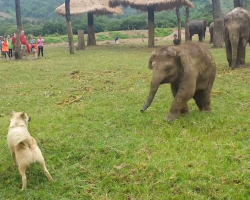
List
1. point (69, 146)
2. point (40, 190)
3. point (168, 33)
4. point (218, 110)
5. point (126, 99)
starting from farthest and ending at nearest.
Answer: point (168, 33) → point (126, 99) → point (218, 110) → point (69, 146) → point (40, 190)

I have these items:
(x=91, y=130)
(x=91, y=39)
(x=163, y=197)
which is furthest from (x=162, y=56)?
(x=91, y=39)

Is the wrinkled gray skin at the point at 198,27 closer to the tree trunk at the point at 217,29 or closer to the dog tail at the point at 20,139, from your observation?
the tree trunk at the point at 217,29

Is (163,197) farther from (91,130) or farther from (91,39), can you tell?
(91,39)

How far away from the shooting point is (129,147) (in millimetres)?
4914

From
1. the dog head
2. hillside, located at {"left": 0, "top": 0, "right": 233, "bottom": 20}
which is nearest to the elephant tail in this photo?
the dog head

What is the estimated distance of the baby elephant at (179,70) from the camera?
5.69m

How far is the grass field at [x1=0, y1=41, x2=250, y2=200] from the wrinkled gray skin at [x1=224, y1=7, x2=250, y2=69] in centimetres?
238

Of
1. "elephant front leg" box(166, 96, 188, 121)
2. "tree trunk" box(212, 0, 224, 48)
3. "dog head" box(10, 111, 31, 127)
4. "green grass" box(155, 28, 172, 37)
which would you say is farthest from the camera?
"green grass" box(155, 28, 172, 37)

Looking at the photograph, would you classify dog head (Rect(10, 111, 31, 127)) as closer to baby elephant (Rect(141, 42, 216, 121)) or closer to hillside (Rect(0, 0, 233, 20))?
baby elephant (Rect(141, 42, 216, 121))

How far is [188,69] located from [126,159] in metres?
1.95

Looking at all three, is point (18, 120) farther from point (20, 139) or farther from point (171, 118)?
point (171, 118)

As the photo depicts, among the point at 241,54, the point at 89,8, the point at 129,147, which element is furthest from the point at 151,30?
the point at 129,147

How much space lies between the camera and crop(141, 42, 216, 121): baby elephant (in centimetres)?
569

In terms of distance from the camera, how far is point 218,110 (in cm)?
671
